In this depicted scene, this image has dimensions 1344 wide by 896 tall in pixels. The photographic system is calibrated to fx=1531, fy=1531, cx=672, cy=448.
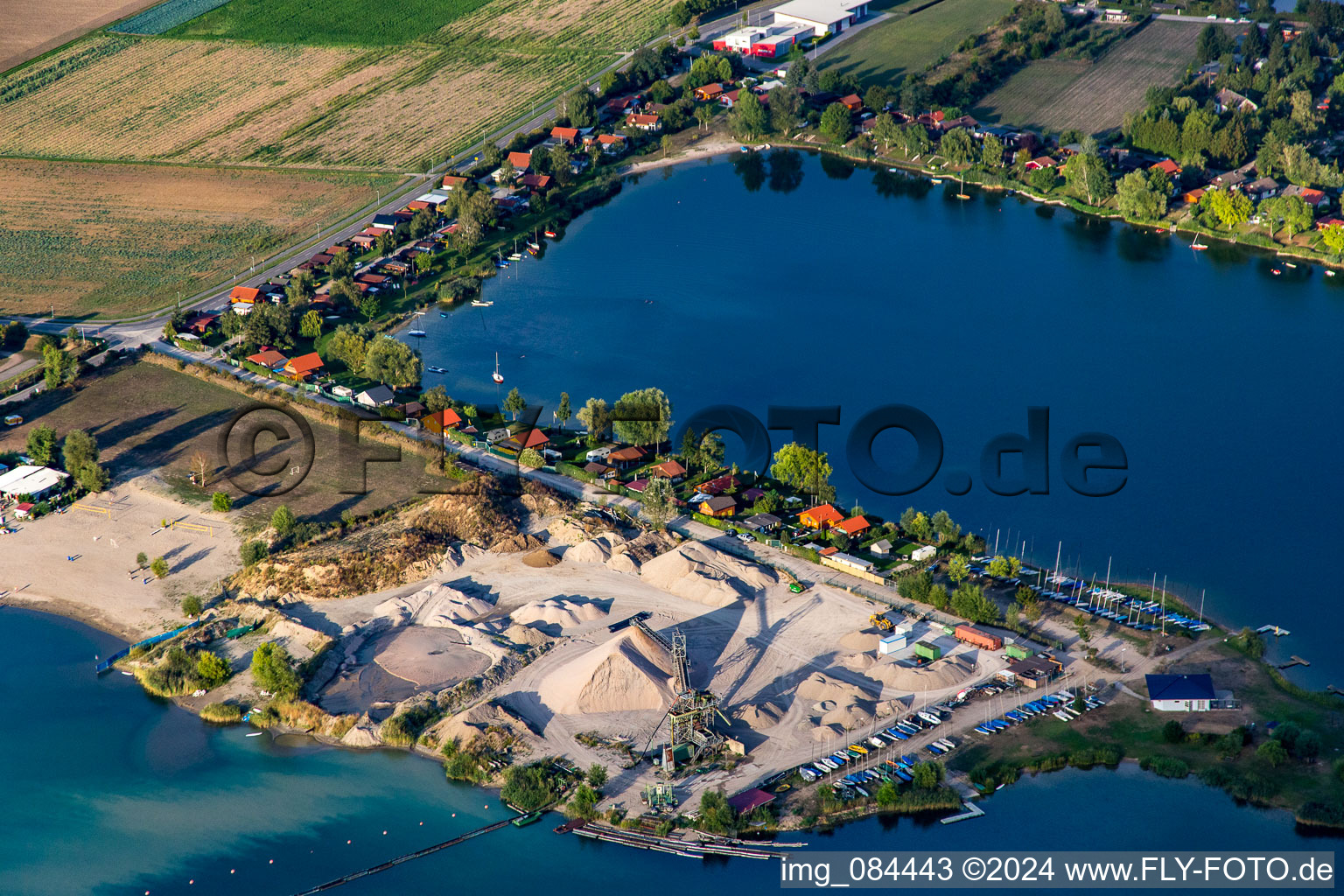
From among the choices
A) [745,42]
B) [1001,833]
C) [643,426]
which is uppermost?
[745,42]

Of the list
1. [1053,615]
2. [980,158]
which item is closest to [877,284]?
[980,158]

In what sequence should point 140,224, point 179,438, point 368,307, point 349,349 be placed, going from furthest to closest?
point 140,224 → point 368,307 → point 349,349 → point 179,438

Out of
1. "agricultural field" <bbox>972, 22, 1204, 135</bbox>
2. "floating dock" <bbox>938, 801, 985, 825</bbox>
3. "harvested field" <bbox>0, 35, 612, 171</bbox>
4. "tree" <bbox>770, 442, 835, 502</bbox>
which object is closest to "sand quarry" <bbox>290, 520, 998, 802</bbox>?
"floating dock" <bbox>938, 801, 985, 825</bbox>

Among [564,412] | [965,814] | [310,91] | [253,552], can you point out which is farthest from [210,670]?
[310,91]

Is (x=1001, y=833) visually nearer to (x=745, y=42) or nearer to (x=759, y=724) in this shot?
(x=759, y=724)

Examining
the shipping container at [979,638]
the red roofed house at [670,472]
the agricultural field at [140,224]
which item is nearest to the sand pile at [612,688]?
the shipping container at [979,638]

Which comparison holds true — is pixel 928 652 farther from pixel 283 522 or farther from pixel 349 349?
pixel 349 349

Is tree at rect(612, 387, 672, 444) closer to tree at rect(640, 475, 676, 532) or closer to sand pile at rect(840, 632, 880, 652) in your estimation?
tree at rect(640, 475, 676, 532)
